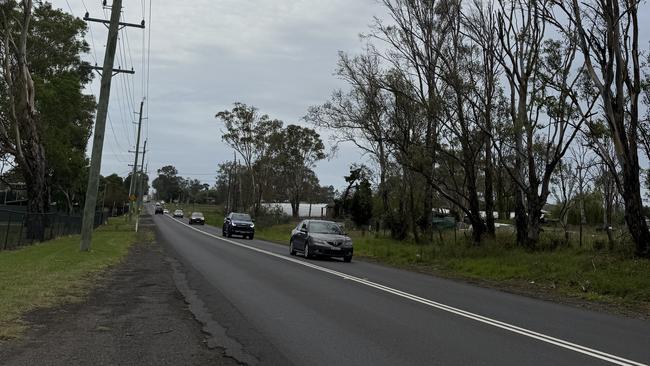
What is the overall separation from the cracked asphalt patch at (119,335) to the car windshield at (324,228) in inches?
428

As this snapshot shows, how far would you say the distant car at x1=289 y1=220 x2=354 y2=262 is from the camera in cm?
2167

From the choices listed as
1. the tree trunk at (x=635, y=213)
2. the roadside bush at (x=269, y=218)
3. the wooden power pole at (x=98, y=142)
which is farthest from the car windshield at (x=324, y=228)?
the roadside bush at (x=269, y=218)

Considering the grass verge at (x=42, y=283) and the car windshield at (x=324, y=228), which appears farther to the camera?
the car windshield at (x=324, y=228)

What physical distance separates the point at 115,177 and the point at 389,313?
114 metres

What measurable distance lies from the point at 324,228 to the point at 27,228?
1553 centimetres

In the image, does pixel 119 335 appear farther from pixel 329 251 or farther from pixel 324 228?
pixel 324 228

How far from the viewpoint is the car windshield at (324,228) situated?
22.5 m

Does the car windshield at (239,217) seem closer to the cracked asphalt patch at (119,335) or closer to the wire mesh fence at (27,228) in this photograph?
the wire mesh fence at (27,228)

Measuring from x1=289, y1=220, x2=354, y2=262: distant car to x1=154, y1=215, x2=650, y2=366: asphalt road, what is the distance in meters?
6.33

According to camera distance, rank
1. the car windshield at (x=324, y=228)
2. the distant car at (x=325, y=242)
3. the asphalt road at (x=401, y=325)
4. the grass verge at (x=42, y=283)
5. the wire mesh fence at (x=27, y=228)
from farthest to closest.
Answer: the wire mesh fence at (x=27, y=228) → the car windshield at (x=324, y=228) → the distant car at (x=325, y=242) → the grass verge at (x=42, y=283) → the asphalt road at (x=401, y=325)

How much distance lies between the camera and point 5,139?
32.6 metres

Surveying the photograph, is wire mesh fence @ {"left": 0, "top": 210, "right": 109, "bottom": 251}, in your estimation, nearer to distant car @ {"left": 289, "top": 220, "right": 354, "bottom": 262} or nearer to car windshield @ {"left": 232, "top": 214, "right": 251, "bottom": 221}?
car windshield @ {"left": 232, "top": 214, "right": 251, "bottom": 221}

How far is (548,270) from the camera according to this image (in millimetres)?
17078

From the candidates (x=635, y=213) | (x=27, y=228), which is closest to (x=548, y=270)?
(x=635, y=213)
